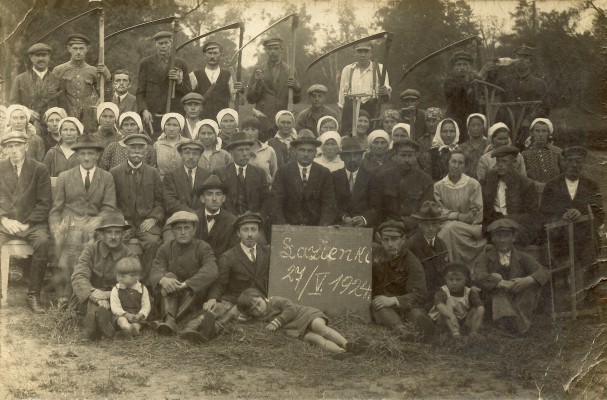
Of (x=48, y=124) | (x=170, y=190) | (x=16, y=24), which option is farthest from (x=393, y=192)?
(x=16, y=24)

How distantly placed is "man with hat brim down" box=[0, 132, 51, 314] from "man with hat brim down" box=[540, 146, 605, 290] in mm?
3922

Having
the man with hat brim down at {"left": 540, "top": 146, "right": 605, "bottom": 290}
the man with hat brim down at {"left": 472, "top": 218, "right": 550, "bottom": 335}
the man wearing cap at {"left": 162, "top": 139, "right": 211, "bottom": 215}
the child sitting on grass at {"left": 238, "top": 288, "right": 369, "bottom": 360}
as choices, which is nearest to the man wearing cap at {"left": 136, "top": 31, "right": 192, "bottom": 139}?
the man wearing cap at {"left": 162, "top": 139, "right": 211, "bottom": 215}

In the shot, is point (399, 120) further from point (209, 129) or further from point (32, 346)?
point (32, 346)

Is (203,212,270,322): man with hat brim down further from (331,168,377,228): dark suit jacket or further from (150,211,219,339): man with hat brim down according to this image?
(331,168,377,228): dark suit jacket

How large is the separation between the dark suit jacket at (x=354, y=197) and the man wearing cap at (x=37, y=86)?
240cm

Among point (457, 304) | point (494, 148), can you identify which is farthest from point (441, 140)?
point (457, 304)

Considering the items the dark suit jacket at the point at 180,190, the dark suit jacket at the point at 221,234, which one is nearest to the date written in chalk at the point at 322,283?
the dark suit jacket at the point at 221,234

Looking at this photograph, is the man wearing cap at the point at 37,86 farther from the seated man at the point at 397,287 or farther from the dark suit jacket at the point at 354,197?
the seated man at the point at 397,287

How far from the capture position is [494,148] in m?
6.43

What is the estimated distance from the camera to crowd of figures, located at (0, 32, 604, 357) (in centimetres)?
614

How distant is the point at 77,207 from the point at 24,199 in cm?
44

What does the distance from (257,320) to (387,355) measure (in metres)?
1.02

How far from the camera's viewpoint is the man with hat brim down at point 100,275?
6102 millimetres

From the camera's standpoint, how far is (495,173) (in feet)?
21.0
